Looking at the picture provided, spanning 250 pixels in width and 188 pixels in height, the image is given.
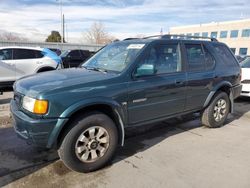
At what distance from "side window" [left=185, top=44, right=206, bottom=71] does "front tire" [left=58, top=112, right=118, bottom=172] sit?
6.56ft

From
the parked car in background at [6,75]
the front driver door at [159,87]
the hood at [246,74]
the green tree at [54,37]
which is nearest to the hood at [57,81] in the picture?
the front driver door at [159,87]

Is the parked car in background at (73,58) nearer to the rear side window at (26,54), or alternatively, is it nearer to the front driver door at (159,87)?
the rear side window at (26,54)

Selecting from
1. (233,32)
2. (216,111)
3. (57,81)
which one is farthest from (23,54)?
(233,32)

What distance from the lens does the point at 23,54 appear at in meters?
9.09

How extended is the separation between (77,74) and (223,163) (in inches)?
99.4

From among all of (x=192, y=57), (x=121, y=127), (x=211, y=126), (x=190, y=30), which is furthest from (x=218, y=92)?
(x=190, y=30)

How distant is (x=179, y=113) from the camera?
4531 millimetres

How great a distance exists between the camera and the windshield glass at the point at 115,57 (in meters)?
3.86

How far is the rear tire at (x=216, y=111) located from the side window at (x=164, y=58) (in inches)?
51.4

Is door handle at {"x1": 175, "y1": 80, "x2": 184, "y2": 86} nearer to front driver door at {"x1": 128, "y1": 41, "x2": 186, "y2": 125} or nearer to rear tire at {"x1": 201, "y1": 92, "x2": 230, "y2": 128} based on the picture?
front driver door at {"x1": 128, "y1": 41, "x2": 186, "y2": 125}

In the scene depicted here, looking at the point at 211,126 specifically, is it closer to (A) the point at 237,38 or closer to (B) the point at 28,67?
(B) the point at 28,67

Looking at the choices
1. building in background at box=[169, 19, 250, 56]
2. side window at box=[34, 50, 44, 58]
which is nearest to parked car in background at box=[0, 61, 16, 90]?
side window at box=[34, 50, 44, 58]

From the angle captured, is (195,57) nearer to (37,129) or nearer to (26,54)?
(37,129)

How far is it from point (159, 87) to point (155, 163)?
116cm
